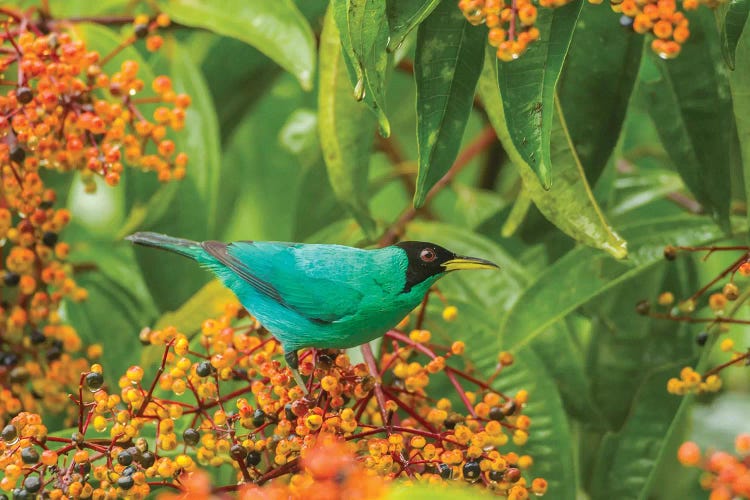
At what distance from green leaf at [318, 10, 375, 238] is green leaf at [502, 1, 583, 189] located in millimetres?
562

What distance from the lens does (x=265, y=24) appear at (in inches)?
108

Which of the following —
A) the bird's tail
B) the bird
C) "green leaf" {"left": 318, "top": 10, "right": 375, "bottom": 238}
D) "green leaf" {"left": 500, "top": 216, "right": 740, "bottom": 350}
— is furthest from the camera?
the bird's tail

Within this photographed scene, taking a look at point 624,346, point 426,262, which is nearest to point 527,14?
point 426,262

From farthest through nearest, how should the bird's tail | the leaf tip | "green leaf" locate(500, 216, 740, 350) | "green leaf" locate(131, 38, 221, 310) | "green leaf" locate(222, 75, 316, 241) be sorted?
"green leaf" locate(222, 75, 316, 241)
"green leaf" locate(131, 38, 221, 310)
the bird's tail
"green leaf" locate(500, 216, 740, 350)
the leaf tip

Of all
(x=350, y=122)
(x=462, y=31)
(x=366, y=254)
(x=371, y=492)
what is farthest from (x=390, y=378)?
(x=371, y=492)

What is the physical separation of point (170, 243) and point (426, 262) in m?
0.71

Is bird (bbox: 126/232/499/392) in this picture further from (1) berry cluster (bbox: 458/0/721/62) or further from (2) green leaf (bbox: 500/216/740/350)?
(1) berry cluster (bbox: 458/0/721/62)

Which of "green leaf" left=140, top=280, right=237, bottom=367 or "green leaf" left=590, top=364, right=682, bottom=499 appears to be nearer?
"green leaf" left=590, top=364, right=682, bottom=499

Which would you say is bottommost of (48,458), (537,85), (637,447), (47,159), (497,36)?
(637,447)

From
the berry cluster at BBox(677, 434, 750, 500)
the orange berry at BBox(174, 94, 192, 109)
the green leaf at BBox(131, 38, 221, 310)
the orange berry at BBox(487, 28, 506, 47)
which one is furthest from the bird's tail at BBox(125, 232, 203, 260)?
the berry cluster at BBox(677, 434, 750, 500)

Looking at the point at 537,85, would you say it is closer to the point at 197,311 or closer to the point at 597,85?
the point at 597,85

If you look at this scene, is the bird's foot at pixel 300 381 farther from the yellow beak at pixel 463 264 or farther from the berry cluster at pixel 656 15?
the berry cluster at pixel 656 15

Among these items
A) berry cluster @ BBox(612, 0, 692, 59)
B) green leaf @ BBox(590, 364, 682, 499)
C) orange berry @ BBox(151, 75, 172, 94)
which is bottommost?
green leaf @ BBox(590, 364, 682, 499)

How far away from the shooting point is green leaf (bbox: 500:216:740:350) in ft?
7.79
